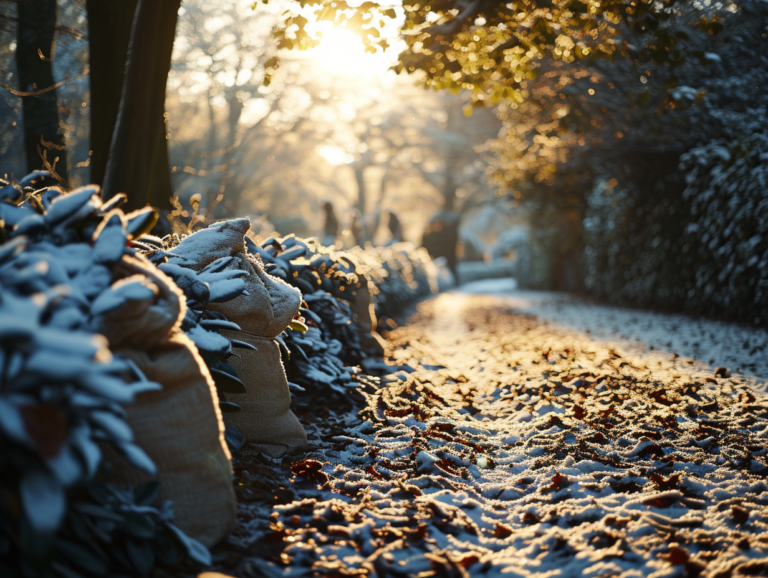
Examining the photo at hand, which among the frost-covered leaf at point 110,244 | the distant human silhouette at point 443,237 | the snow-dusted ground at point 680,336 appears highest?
the distant human silhouette at point 443,237

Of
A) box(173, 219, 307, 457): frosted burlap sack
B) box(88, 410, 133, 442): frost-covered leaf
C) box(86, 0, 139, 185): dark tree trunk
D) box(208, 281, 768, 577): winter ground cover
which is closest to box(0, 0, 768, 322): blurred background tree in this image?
box(86, 0, 139, 185): dark tree trunk

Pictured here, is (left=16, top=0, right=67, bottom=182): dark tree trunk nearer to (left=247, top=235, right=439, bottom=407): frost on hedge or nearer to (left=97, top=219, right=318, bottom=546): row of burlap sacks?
(left=247, top=235, right=439, bottom=407): frost on hedge

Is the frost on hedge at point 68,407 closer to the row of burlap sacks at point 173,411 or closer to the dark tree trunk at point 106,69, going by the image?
the row of burlap sacks at point 173,411

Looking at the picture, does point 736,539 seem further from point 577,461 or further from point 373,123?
point 373,123

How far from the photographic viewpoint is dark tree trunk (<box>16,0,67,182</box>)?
559 cm

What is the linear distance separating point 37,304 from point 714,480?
2.87m

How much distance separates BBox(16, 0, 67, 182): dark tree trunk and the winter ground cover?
4.37 metres

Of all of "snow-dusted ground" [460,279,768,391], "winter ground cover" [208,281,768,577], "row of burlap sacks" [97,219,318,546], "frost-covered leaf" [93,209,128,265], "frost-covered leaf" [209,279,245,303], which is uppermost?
"frost-covered leaf" [93,209,128,265]

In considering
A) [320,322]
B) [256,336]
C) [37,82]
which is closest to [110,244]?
[256,336]

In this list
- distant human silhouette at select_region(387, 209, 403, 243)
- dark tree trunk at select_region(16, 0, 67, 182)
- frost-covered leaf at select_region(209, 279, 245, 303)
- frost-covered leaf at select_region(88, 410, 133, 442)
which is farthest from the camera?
distant human silhouette at select_region(387, 209, 403, 243)

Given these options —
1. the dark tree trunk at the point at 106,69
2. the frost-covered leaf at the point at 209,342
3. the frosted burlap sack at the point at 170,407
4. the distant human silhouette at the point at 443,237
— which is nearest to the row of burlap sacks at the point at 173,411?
the frosted burlap sack at the point at 170,407

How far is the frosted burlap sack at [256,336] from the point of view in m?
2.68

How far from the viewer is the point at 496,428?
3.64 m

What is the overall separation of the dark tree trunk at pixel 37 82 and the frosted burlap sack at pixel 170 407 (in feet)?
15.9
